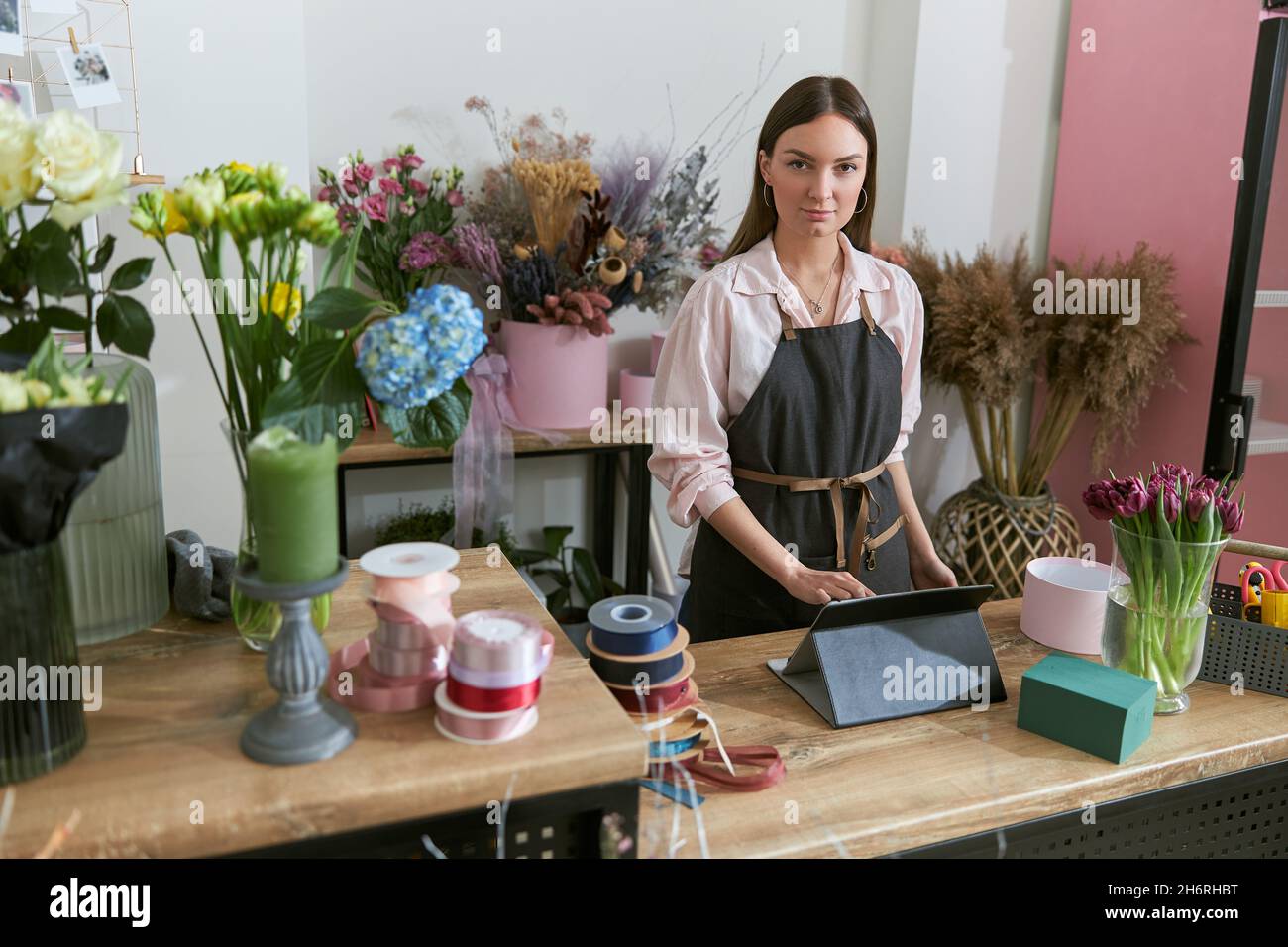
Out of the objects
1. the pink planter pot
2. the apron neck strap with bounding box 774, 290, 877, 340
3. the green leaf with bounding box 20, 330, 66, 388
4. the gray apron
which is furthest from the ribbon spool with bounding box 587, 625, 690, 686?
the pink planter pot

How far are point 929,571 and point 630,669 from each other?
1047 mm

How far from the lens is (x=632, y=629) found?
141 centimetres

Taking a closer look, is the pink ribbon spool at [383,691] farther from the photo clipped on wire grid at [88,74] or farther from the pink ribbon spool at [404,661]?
the photo clipped on wire grid at [88,74]

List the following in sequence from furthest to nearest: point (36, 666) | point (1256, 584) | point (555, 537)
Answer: point (555, 537) → point (1256, 584) → point (36, 666)

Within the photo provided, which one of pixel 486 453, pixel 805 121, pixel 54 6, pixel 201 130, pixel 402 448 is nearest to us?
pixel 805 121

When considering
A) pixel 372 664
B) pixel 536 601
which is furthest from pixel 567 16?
pixel 372 664

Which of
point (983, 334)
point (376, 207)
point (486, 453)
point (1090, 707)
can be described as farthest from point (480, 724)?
point (983, 334)

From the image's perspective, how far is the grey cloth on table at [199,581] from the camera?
1.45 m

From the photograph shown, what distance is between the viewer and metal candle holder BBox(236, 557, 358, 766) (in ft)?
3.54

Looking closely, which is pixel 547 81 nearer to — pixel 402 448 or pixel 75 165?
pixel 402 448

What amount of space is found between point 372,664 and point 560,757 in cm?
27

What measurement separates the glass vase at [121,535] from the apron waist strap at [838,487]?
1.16 meters
